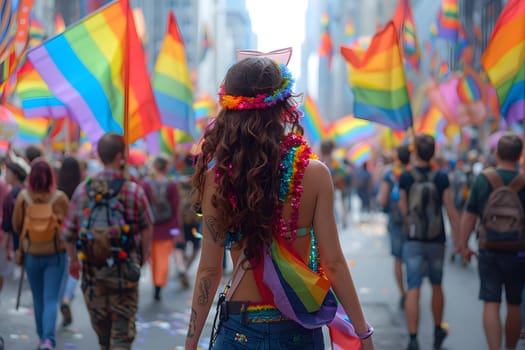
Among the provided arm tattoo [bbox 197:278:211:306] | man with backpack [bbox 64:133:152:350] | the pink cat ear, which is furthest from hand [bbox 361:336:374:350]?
man with backpack [bbox 64:133:152:350]

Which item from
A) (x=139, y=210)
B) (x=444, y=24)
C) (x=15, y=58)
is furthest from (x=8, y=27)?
(x=444, y=24)

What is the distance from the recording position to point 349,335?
125 inches

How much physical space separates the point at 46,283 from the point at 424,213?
3.12 metres

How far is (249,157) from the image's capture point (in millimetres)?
3004

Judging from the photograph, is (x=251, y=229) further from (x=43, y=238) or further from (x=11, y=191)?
(x=11, y=191)

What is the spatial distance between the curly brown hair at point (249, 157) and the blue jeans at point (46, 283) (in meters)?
3.72

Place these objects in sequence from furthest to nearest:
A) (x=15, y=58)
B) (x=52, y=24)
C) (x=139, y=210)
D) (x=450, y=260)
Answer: (x=52, y=24)
(x=450, y=260)
(x=15, y=58)
(x=139, y=210)

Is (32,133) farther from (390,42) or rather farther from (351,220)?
(351,220)

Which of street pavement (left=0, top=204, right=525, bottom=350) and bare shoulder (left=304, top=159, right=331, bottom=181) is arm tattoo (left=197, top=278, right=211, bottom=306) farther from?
street pavement (left=0, top=204, right=525, bottom=350)

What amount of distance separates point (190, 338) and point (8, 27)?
4.09m

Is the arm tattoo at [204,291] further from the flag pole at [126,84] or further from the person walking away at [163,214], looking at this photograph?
the person walking away at [163,214]

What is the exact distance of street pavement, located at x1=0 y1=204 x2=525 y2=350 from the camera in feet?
23.4

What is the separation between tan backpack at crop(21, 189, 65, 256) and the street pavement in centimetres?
99

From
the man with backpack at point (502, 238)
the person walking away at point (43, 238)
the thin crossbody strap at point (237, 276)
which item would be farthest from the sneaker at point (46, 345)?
the thin crossbody strap at point (237, 276)
